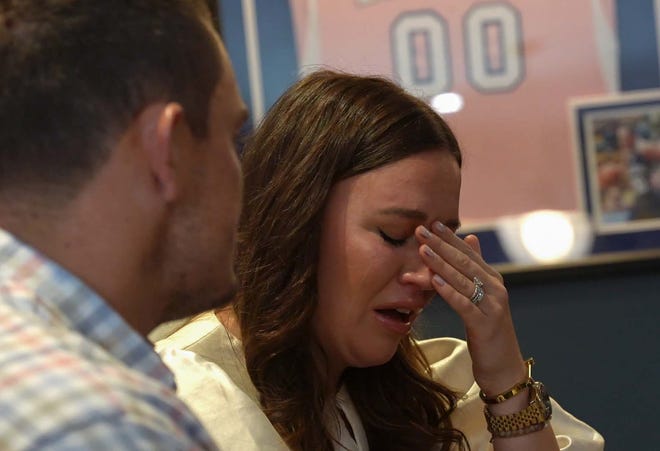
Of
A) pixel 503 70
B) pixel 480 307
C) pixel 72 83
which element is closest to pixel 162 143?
pixel 72 83

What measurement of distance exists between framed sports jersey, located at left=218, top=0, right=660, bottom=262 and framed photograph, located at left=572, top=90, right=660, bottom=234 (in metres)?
0.01

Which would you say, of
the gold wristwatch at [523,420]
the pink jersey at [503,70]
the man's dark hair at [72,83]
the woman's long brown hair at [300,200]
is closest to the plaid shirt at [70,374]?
the man's dark hair at [72,83]

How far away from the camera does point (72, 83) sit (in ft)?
2.73

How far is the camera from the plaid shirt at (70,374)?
650mm

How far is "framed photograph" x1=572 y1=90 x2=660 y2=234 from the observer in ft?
7.36

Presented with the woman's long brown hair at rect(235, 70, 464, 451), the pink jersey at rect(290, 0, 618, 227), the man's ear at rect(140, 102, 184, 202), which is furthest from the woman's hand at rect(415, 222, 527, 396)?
the man's ear at rect(140, 102, 184, 202)

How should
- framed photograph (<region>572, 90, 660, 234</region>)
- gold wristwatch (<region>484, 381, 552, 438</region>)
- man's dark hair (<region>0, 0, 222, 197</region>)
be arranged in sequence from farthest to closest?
framed photograph (<region>572, 90, 660, 234</region>) → gold wristwatch (<region>484, 381, 552, 438</region>) → man's dark hair (<region>0, 0, 222, 197</region>)

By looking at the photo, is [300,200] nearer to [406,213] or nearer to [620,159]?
[406,213]

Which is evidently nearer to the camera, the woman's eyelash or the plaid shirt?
the plaid shirt

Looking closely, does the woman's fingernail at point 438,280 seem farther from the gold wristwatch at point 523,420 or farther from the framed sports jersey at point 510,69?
the framed sports jersey at point 510,69

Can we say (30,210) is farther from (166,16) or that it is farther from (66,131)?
(166,16)

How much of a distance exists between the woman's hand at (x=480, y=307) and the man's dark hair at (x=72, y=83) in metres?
0.79

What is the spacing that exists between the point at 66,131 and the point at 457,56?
5.08 ft

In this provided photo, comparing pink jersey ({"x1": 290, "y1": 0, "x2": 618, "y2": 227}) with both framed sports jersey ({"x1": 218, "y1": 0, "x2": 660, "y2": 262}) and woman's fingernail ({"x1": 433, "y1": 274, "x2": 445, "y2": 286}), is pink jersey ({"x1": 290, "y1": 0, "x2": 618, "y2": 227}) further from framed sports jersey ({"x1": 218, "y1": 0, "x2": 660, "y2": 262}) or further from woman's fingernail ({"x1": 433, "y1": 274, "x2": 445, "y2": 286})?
woman's fingernail ({"x1": 433, "y1": 274, "x2": 445, "y2": 286})
